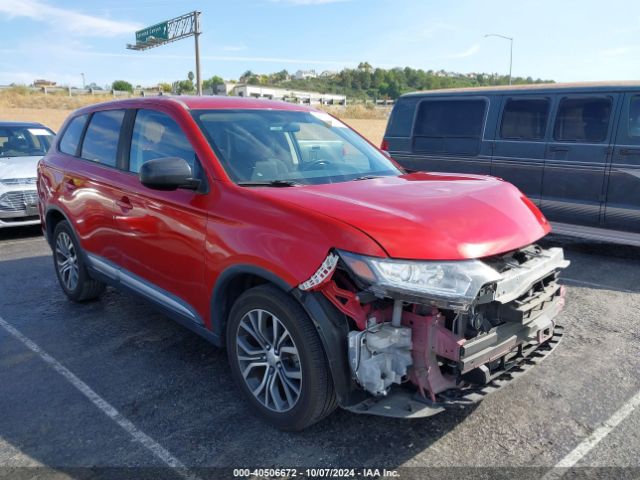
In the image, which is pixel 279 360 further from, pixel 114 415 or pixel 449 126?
pixel 449 126

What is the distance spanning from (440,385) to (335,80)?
13899cm

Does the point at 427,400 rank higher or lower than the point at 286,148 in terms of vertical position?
lower

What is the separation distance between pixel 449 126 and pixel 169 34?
28.3 meters

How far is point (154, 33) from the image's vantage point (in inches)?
1324

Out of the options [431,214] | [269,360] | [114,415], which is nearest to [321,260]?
[431,214]

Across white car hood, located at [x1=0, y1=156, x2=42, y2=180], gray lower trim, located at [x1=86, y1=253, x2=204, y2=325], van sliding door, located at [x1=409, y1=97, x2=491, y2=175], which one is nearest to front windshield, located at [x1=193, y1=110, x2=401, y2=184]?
gray lower trim, located at [x1=86, y1=253, x2=204, y2=325]

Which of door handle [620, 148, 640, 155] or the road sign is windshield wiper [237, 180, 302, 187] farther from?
the road sign

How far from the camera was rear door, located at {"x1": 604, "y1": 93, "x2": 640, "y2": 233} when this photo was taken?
6234 mm

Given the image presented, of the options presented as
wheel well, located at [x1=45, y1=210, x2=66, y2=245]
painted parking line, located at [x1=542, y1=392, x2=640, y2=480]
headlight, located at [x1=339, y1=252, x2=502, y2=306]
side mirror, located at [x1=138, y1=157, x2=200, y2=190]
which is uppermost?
side mirror, located at [x1=138, y1=157, x2=200, y2=190]

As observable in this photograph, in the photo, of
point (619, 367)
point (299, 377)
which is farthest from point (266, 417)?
point (619, 367)

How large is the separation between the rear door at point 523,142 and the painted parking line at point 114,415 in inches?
230

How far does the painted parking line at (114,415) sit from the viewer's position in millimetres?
2771

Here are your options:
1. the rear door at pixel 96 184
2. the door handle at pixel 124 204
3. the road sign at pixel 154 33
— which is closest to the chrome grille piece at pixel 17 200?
the rear door at pixel 96 184

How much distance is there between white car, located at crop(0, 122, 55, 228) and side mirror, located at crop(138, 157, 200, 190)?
5411mm
